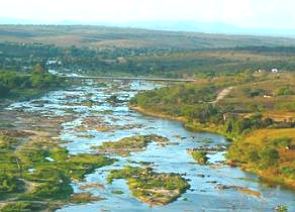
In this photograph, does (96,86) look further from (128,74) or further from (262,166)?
(262,166)

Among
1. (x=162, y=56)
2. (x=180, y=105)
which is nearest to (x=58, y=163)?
(x=180, y=105)

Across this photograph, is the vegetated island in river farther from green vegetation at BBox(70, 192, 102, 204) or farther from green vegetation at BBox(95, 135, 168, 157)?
green vegetation at BBox(70, 192, 102, 204)

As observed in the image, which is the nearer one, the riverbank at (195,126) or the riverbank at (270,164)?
the riverbank at (270,164)

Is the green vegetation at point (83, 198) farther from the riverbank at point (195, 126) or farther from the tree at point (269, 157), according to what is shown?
the riverbank at point (195, 126)

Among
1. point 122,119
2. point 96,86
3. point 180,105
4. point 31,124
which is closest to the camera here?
point 31,124

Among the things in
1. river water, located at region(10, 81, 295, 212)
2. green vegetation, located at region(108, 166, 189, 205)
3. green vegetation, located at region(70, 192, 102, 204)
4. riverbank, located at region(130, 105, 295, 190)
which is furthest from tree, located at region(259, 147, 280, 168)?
green vegetation, located at region(70, 192, 102, 204)

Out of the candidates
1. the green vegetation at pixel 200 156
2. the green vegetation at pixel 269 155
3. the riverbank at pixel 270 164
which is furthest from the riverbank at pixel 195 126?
the green vegetation at pixel 200 156
